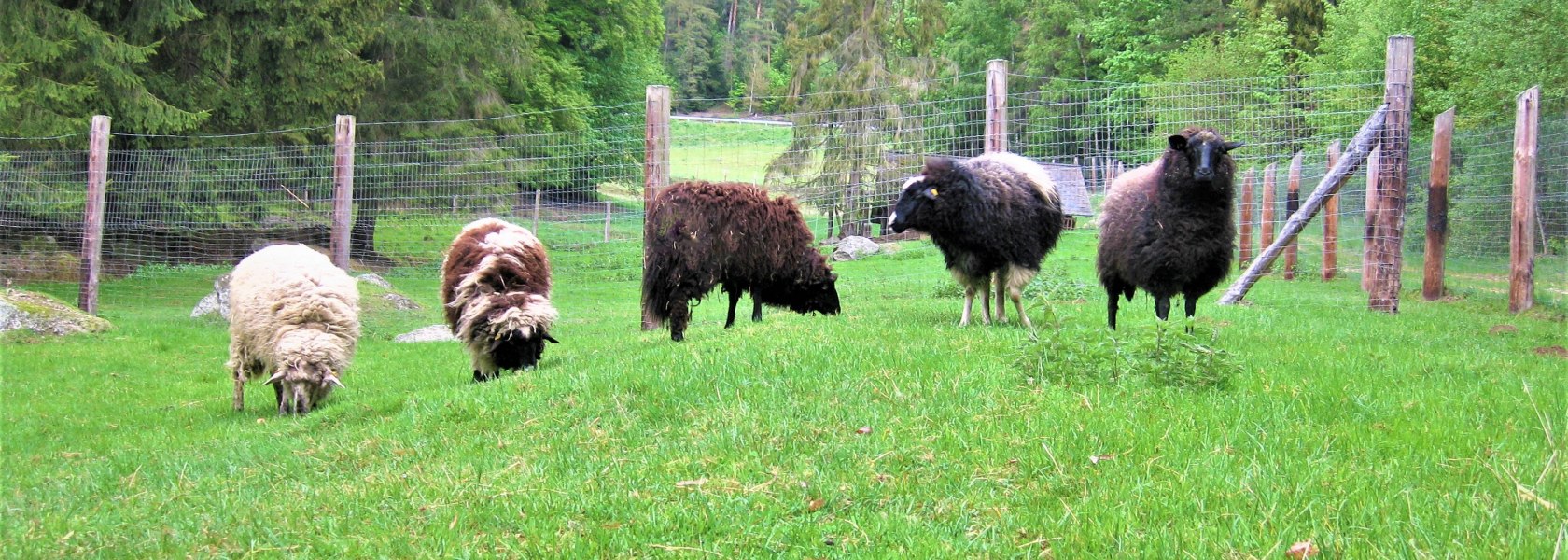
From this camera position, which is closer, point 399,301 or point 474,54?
point 399,301

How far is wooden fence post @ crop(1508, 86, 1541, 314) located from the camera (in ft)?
40.0

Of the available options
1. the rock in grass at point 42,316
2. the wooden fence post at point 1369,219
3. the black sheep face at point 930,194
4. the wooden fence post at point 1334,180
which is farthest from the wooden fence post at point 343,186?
the wooden fence post at point 1369,219

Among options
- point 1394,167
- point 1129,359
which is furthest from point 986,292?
point 1394,167

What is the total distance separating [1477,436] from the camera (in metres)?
4.62

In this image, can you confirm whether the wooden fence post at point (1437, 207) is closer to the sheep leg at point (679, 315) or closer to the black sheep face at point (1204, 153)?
the black sheep face at point (1204, 153)

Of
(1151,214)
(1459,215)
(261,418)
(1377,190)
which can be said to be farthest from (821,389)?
(1459,215)

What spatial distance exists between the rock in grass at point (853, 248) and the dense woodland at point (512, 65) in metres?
2.23

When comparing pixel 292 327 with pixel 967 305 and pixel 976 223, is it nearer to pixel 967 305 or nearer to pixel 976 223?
pixel 967 305

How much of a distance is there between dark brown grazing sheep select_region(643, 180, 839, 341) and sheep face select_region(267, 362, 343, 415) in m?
2.96

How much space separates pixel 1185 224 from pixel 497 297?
602 cm

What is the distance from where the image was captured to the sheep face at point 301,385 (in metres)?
9.06

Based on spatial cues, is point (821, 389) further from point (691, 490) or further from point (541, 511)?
point (541, 511)

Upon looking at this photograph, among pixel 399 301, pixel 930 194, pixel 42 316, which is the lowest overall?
pixel 42 316

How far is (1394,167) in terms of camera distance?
11734 millimetres
